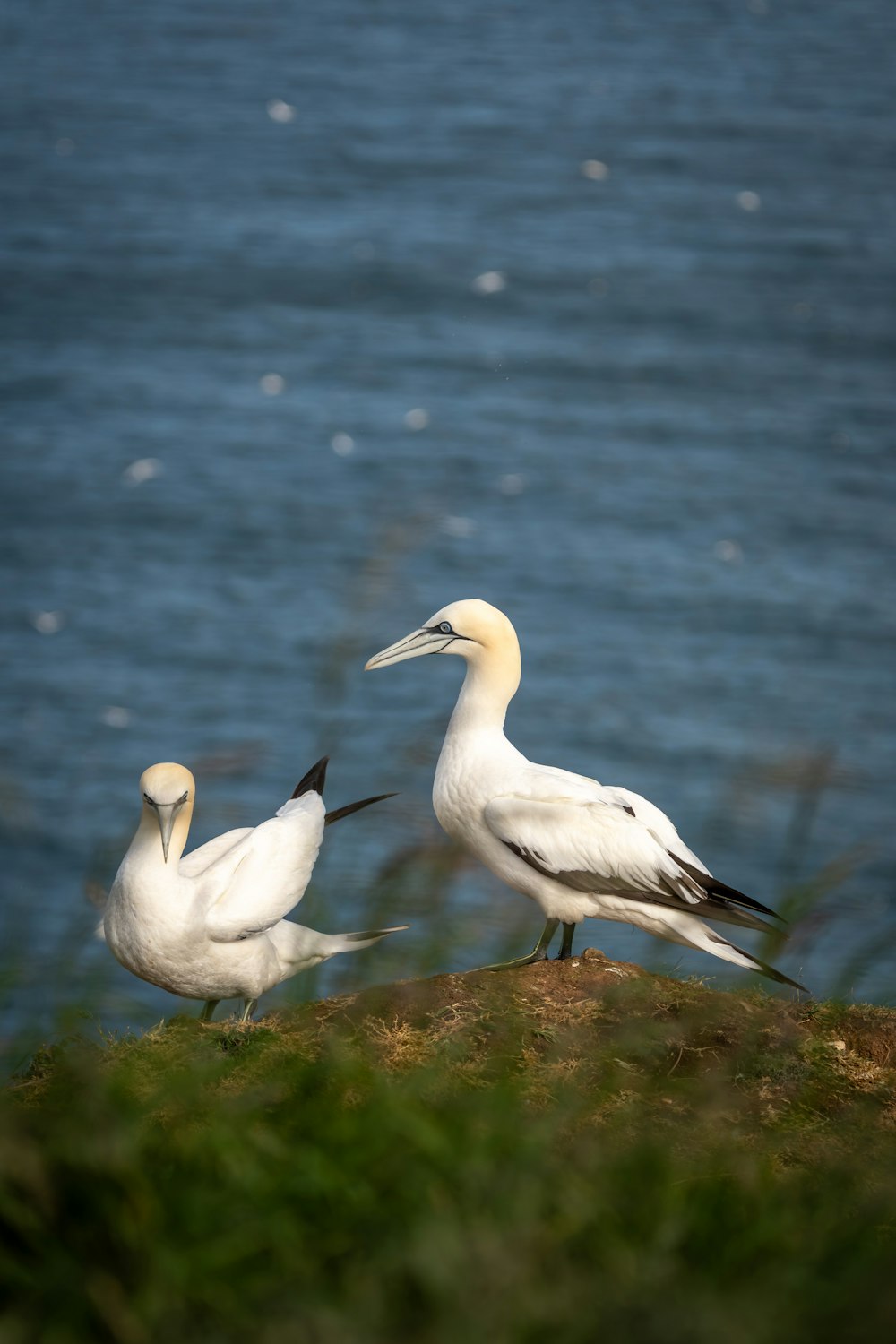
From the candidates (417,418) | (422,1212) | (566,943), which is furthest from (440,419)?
(422,1212)

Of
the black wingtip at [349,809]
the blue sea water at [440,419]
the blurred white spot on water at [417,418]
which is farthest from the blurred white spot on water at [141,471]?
the black wingtip at [349,809]

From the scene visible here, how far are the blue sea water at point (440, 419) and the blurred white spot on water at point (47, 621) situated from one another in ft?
0.52

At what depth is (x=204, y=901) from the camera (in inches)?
235

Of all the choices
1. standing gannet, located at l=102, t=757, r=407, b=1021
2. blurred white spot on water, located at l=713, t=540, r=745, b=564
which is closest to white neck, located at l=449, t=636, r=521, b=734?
standing gannet, located at l=102, t=757, r=407, b=1021

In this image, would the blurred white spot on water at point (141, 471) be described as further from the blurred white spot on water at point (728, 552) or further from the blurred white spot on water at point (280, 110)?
the blurred white spot on water at point (280, 110)

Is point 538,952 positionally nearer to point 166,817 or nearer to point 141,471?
point 166,817

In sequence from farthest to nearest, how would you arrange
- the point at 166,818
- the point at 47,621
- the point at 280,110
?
the point at 280,110 < the point at 47,621 < the point at 166,818

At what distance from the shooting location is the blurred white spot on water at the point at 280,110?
259ft

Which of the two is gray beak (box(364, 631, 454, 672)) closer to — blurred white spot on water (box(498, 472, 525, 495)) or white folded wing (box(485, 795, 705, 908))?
white folded wing (box(485, 795, 705, 908))

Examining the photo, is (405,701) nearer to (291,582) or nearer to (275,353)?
(291,582)

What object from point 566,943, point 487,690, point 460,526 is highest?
point 487,690

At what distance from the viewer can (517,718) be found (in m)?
38.0

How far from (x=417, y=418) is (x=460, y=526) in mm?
10582

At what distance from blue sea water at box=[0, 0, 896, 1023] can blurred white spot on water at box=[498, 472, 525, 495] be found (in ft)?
0.38
